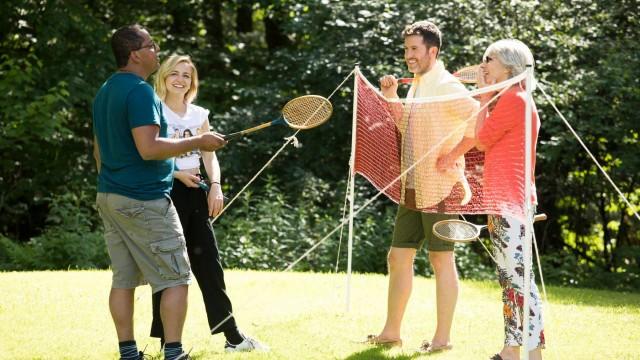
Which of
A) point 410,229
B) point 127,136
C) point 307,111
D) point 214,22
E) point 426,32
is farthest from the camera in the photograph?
point 214,22

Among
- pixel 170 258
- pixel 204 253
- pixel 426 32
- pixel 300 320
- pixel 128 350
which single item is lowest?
pixel 300 320

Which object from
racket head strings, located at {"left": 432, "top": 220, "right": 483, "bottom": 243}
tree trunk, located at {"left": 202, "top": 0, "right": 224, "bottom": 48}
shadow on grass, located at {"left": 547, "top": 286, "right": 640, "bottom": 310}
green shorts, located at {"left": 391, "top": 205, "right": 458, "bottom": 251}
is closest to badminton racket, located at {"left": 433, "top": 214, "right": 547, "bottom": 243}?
racket head strings, located at {"left": 432, "top": 220, "right": 483, "bottom": 243}

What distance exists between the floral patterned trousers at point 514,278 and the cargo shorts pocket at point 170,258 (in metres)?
1.80

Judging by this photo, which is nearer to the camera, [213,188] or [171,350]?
[171,350]

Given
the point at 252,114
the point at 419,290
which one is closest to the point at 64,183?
the point at 252,114

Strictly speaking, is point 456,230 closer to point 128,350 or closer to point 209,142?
point 209,142

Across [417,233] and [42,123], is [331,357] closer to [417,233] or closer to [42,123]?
[417,233]

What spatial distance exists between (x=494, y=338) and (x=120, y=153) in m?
3.11

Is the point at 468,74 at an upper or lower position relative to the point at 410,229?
upper

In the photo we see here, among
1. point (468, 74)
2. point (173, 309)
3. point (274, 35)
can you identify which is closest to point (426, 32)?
point (468, 74)

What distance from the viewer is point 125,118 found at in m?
4.78

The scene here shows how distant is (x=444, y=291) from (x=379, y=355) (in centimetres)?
59

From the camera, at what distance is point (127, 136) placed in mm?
4801

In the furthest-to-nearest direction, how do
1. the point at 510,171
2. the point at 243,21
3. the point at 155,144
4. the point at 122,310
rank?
the point at 243,21 < the point at 510,171 < the point at 122,310 < the point at 155,144
